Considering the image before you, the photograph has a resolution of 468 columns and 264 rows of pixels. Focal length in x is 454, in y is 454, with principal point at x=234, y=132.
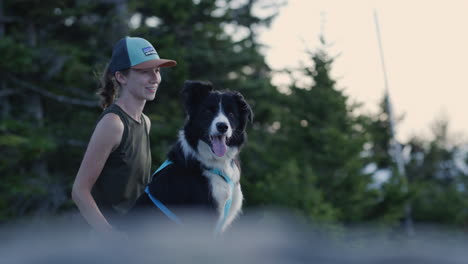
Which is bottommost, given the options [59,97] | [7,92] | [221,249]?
[221,249]

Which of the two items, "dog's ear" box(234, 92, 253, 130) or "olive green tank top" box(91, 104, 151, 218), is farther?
"dog's ear" box(234, 92, 253, 130)

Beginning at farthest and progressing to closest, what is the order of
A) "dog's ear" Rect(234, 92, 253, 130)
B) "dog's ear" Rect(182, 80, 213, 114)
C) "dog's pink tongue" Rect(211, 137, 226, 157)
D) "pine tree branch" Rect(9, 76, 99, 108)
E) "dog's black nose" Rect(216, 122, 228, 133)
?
"pine tree branch" Rect(9, 76, 99, 108) → "dog's ear" Rect(234, 92, 253, 130) → "dog's ear" Rect(182, 80, 213, 114) → "dog's black nose" Rect(216, 122, 228, 133) → "dog's pink tongue" Rect(211, 137, 226, 157)

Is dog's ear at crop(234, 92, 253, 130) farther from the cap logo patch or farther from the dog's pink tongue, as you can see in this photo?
the cap logo patch

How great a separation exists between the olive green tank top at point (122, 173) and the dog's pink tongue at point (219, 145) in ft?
3.06

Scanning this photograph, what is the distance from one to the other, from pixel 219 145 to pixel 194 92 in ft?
2.50

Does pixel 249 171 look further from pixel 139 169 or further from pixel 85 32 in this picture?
pixel 139 169

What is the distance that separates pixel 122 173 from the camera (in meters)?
3.17

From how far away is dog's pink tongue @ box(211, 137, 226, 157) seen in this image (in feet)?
13.6

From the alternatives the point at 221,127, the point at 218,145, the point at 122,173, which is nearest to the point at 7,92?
the point at 221,127

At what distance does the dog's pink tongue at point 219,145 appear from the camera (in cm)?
416

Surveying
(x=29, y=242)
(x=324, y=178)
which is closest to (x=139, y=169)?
(x=29, y=242)

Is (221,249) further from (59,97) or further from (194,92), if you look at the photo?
(59,97)

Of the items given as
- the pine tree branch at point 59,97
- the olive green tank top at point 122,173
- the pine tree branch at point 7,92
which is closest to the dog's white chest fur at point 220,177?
the olive green tank top at point 122,173

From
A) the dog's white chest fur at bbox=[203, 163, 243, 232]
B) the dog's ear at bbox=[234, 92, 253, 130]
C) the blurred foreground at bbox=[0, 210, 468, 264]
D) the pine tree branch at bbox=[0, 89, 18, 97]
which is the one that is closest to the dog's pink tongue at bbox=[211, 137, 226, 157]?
the dog's white chest fur at bbox=[203, 163, 243, 232]
